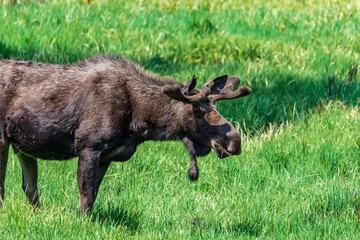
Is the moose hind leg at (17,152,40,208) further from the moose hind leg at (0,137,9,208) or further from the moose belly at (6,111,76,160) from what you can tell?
the moose belly at (6,111,76,160)

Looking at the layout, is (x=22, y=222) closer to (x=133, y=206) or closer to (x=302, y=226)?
(x=133, y=206)

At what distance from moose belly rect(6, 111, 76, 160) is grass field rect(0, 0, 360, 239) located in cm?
49

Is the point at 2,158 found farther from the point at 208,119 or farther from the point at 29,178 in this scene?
the point at 208,119

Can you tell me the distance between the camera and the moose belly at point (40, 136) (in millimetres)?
5258

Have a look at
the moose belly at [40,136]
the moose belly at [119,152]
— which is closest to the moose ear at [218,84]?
the moose belly at [119,152]

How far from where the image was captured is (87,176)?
5.18m

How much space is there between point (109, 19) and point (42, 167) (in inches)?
183

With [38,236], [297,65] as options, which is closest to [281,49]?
[297,65]

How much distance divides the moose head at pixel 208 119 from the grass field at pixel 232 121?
0.66 meters

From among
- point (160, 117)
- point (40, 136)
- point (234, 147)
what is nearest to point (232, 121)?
point (160, 117)

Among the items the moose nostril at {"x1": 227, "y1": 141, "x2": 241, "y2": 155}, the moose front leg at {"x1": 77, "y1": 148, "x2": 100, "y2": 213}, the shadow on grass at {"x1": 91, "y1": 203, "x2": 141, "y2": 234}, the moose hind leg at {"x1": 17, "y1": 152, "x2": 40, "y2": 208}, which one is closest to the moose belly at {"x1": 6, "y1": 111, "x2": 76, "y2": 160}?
the moose front leg at {"x1": 77, "y1": 148, "x2": 100, "y2": 213}

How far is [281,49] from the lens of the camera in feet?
34.0

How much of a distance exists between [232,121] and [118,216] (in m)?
3.00

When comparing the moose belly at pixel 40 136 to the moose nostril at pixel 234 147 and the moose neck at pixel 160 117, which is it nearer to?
the moose neck at pixel 160 117
